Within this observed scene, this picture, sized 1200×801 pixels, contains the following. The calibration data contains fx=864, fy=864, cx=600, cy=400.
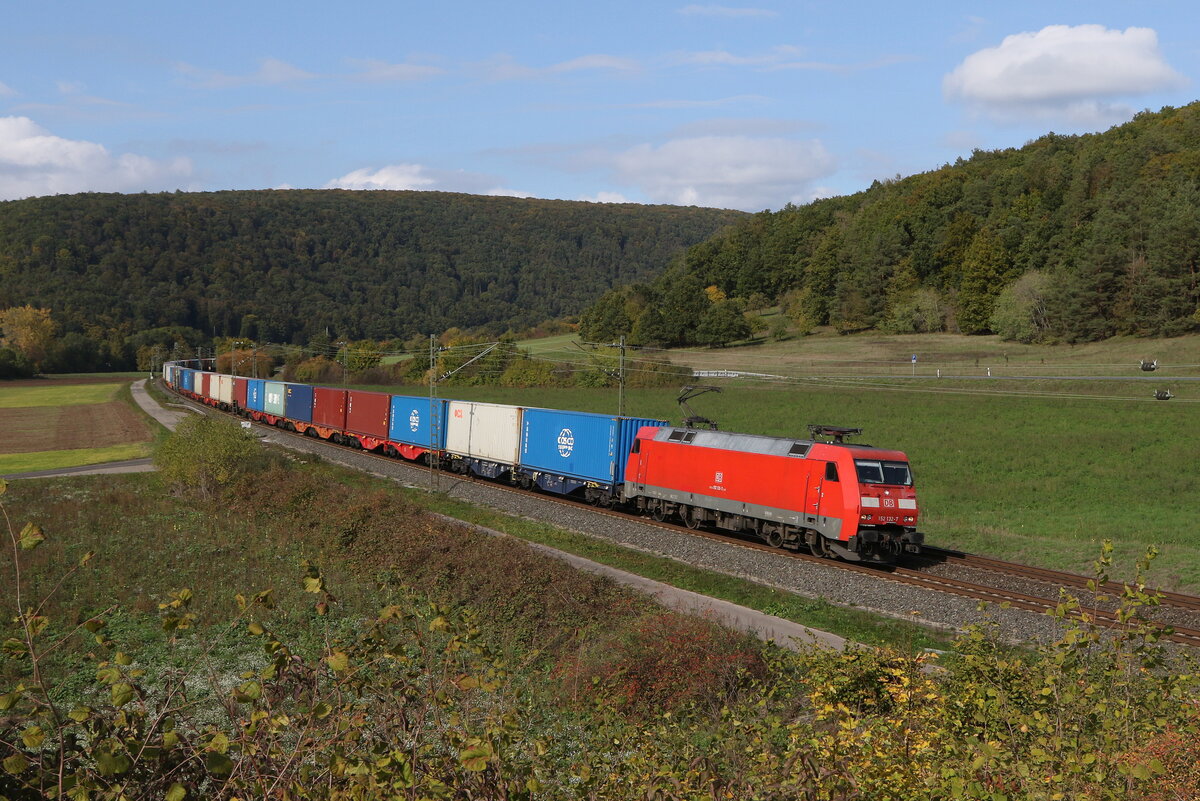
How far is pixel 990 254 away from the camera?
87562 millimetres

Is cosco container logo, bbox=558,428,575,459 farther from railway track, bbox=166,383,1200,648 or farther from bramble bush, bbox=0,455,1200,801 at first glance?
bramble bush, bbox=0,455,1200,801

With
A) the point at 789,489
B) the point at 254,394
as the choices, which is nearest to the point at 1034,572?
the point at 789,489

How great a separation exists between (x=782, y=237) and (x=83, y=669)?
374 ft

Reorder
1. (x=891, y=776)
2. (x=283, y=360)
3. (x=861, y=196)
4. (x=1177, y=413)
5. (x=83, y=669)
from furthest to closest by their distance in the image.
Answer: (x=283, y=360) < (x=861, y=196) < (x=1177, y=413) < (x=83, y=669) < (x=891, y=776)

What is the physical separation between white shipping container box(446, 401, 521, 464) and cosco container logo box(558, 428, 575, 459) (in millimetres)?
2801

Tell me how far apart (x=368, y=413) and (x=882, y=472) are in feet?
105

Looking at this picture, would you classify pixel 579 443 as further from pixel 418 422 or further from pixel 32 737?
pixel 32 737

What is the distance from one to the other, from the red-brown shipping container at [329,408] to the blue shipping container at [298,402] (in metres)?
1.01

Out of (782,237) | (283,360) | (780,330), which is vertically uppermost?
(782,237)

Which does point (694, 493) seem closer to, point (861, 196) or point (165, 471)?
point (165, 471)

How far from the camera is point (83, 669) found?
15.8m

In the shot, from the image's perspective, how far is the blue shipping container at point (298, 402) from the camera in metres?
56.0

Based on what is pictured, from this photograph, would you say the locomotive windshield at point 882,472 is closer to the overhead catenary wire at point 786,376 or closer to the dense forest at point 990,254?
the overhead catenary wire at point 786,376

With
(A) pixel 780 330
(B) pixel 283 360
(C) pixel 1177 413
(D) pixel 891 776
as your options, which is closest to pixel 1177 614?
(D) pixel 891 776
